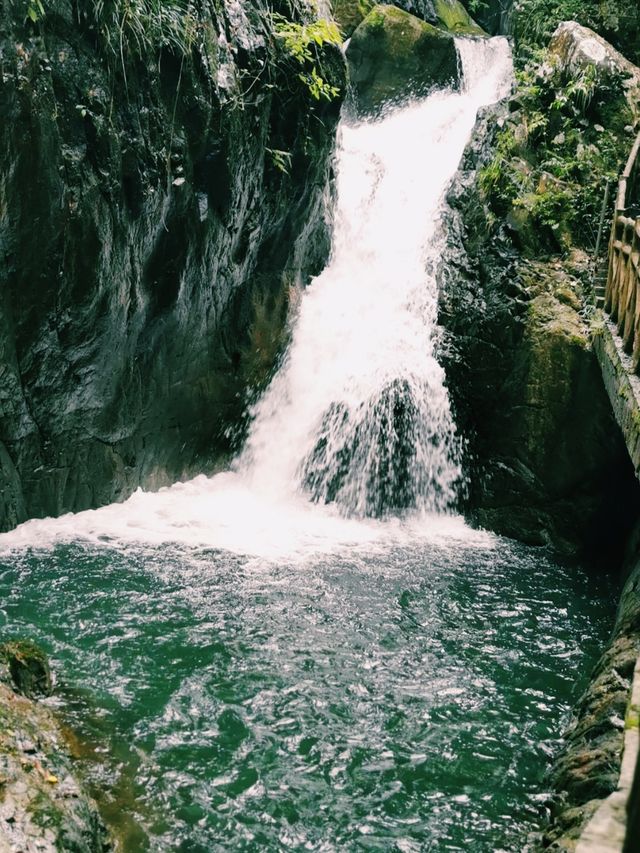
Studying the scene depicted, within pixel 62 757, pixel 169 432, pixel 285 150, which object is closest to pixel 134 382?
pixel 169 432

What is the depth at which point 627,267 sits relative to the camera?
7.47 metres

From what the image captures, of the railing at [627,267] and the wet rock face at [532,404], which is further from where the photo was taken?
the wet rock face at [532,404]

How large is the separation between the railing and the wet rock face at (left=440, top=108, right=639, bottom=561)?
3.17ft

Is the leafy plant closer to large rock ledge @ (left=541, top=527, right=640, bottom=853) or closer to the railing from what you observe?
the railing

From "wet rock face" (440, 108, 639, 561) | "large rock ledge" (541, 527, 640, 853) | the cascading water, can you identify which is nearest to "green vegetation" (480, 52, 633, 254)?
"wet rock face" (440, 108, 639, 561)

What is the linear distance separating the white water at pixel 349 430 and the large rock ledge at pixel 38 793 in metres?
3.67

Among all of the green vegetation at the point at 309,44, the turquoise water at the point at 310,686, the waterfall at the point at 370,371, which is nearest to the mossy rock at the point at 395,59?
the waterfall at the point at 370,371

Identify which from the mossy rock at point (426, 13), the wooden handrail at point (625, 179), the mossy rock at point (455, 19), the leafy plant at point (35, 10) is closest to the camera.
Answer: the leafy plant at point (35, 10)

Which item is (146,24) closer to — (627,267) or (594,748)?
(627,267)

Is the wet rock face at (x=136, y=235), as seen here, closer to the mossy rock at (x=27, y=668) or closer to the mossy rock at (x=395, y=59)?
the mossy rock at (x=27, y=668)

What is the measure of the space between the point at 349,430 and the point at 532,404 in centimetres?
256

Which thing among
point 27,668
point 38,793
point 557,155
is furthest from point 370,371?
point 38,793

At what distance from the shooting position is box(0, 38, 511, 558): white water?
8547 mm

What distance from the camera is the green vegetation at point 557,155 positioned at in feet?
34.4
